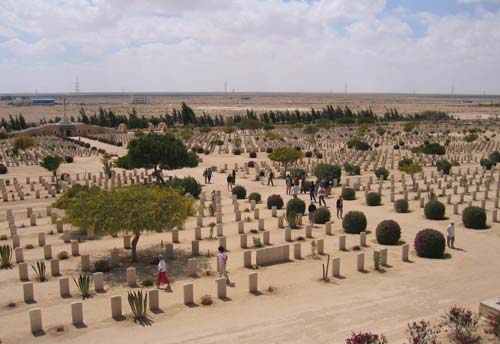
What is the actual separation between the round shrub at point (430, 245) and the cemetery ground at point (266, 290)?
34 centimetres

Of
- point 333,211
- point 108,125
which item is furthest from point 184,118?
point 333,211

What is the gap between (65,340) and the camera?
1145 centimetres

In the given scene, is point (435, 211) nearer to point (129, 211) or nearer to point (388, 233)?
point (388, 233)

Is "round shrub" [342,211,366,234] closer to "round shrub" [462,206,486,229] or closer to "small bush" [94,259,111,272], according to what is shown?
"round shrub" [462,206,486,229]

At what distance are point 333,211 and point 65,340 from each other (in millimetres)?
16637

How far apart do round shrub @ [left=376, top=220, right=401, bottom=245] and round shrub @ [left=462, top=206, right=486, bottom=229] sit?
4326mm

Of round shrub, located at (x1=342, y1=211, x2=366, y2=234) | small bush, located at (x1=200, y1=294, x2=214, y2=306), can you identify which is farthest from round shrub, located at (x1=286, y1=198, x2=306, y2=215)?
small bush, located at (x1=200, y1=294, x2=214, y2=306)

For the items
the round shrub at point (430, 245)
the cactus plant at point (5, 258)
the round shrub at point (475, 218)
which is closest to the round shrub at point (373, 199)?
the round shrub at point (475, 218)

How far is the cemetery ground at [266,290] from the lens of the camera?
11.9 metres

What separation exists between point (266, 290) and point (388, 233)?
679 centimetres

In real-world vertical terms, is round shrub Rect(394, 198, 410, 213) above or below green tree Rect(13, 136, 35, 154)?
below

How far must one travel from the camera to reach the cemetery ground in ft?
39.1

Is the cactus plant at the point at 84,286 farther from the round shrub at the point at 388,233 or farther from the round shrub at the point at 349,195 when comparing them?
the round shrub at the point at 349,195

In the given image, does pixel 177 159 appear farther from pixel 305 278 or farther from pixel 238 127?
pixel 238 127
